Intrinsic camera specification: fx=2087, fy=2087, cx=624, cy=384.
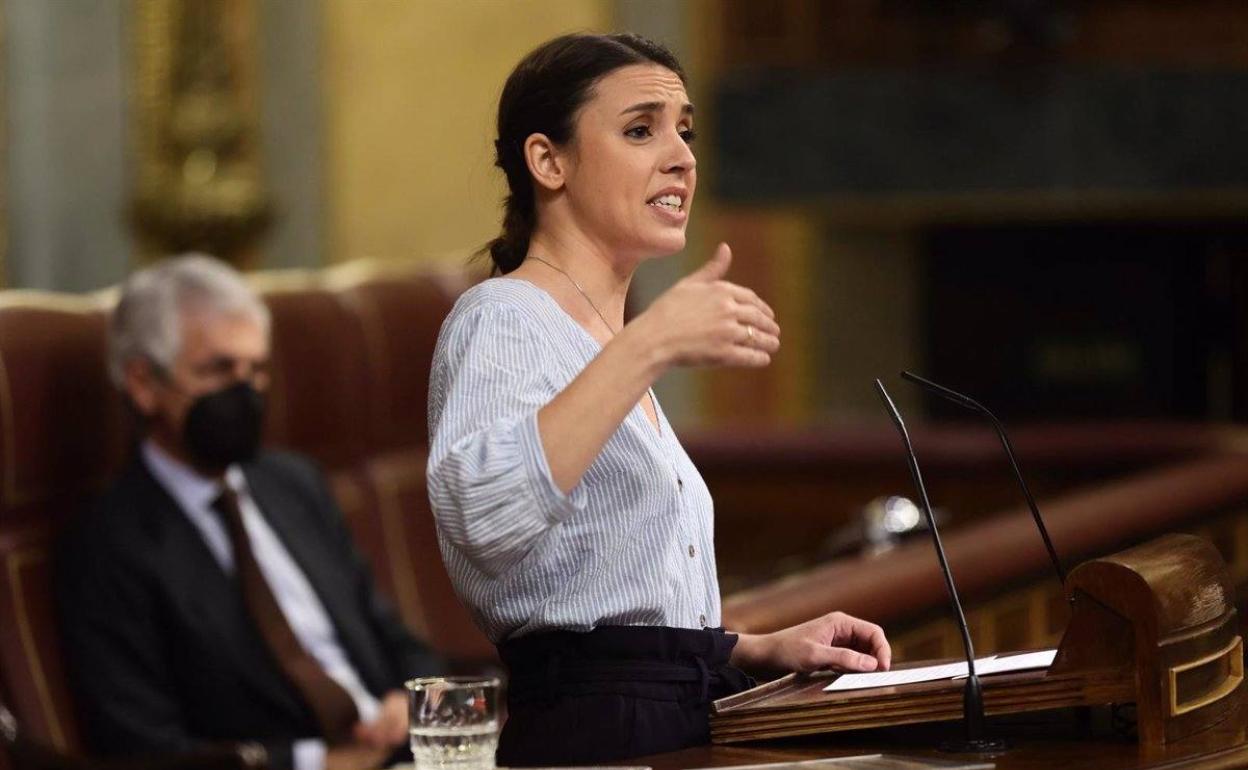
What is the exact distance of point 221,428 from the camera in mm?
3258

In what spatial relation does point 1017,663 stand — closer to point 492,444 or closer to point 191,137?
point 492,444

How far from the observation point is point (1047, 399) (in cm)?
720

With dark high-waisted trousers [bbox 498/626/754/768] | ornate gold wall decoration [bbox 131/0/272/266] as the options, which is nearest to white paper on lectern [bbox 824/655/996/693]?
dark high-waisted trousers [bbox 498/626/754/768]

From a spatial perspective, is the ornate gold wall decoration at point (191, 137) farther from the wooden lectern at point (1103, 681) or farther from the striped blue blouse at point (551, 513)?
the wooden lectern at point (1103, 681)

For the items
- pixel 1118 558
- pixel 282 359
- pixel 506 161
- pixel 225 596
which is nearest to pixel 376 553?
pixel 282 359

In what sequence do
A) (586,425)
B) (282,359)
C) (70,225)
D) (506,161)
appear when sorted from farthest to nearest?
(70,225)
(282,359)
(506,161)
(586,425)

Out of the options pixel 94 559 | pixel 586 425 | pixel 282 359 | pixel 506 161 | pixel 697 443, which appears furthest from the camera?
pixel 697 443

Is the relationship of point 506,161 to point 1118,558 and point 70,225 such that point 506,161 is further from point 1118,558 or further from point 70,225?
point 70,225

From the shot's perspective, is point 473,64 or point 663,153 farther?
point 473,64

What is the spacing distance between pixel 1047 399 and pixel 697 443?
2.20m

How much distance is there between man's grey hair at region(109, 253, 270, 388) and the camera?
325 cm

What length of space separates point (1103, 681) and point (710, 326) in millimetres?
436

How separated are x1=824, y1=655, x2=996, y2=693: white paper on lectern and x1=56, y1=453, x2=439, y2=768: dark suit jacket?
148 centimetres

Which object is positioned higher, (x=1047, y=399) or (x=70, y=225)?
(x=70, y=225)
